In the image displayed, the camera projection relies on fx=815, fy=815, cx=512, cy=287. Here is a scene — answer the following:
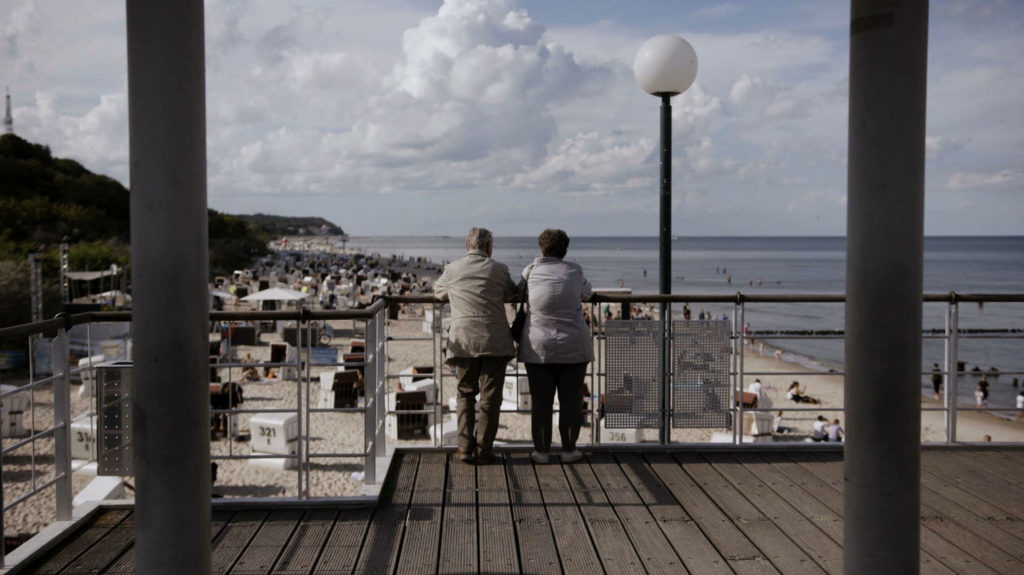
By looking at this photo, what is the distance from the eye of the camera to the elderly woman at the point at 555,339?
15.8 feet

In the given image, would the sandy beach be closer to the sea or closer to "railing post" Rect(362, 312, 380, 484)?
"railing post" Rect(362, 312, 380, 484)

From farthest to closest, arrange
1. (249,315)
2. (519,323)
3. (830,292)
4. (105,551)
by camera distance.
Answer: (830,292)
(519,323)
(249,315)
(105,551)

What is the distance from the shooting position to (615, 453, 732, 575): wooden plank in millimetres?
3359

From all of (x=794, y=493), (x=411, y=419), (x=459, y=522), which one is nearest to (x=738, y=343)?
(x=794, y=493)

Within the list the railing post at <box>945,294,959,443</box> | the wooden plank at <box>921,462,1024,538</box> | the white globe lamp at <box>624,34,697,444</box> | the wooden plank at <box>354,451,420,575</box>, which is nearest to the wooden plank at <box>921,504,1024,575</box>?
the wooden plank at <box>921,462,1024,538</box>

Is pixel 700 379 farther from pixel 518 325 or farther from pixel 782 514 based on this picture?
pixel 782 514

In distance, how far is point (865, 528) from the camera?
1723mm

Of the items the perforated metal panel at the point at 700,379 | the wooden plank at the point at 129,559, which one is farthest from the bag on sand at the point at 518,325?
the wooden plank at the point at 129,559

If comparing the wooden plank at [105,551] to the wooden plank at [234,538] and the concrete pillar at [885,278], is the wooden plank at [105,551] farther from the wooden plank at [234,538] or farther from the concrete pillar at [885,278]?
the concrete pillar at [885,278]

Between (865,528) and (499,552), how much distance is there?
2050 mm

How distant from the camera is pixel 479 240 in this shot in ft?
16.1

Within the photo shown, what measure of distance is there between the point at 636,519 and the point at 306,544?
1.54 m

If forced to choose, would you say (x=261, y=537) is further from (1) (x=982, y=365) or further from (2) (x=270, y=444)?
(1) (x=982, y=365)

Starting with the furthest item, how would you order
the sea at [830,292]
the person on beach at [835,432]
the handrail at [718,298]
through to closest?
1. the sea at [830,292]
2. the person on beach at [835,432]
3. the handrail at [718,298]
